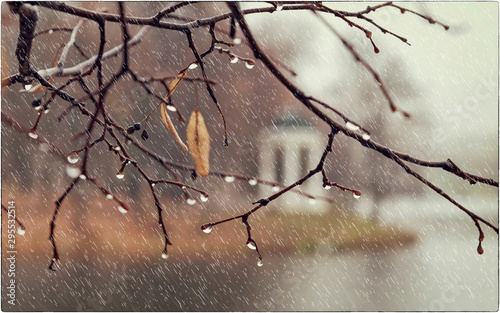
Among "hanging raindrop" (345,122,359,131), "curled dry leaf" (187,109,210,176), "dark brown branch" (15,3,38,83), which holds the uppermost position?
"dark brown branch" (15,3,38,83)

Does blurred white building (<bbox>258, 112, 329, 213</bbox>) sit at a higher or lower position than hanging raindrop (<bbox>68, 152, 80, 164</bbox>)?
lower

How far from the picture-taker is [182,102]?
18.0 ft

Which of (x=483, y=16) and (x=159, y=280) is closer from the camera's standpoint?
(x=483, y=16)

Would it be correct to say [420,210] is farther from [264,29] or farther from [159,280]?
[159,280]

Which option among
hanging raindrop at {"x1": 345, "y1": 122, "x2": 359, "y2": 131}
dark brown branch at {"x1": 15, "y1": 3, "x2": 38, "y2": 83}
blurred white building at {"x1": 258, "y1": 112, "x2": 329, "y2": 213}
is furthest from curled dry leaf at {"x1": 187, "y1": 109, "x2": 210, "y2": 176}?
blurred white building at {"x1": 258, "y1": 112, "x2": 329, "y2": 213}

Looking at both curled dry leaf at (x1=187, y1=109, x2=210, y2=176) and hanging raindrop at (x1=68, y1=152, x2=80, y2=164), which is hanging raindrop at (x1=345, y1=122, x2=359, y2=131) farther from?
hanging raindrop at (x1=68, y1=152, x2=80, y2=164)

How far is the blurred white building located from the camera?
7.03 meters

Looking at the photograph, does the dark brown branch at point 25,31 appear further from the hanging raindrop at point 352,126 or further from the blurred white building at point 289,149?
the blurred white building at point 289,149

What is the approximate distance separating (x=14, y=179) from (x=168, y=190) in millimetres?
1956

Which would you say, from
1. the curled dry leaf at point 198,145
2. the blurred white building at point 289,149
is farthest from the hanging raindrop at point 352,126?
the blurred white building at point 289,149

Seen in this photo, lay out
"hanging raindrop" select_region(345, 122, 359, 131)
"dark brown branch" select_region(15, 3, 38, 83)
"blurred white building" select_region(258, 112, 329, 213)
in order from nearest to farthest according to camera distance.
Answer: "hanging raindrop" select_region(345, 122, 359, 131)
"dark brown branch" select_region(15, 3, 38, 83)
"blurred white building" select_region(258, 112, 329, 213)

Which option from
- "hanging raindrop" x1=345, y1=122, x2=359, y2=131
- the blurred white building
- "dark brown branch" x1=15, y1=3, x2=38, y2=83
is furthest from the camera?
the blurred white building

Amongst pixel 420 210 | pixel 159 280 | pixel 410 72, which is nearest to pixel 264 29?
pixel 410 72

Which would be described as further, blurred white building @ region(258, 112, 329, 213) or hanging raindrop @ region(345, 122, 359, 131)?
blurred white building @ region(258, 112, 329, 213)
